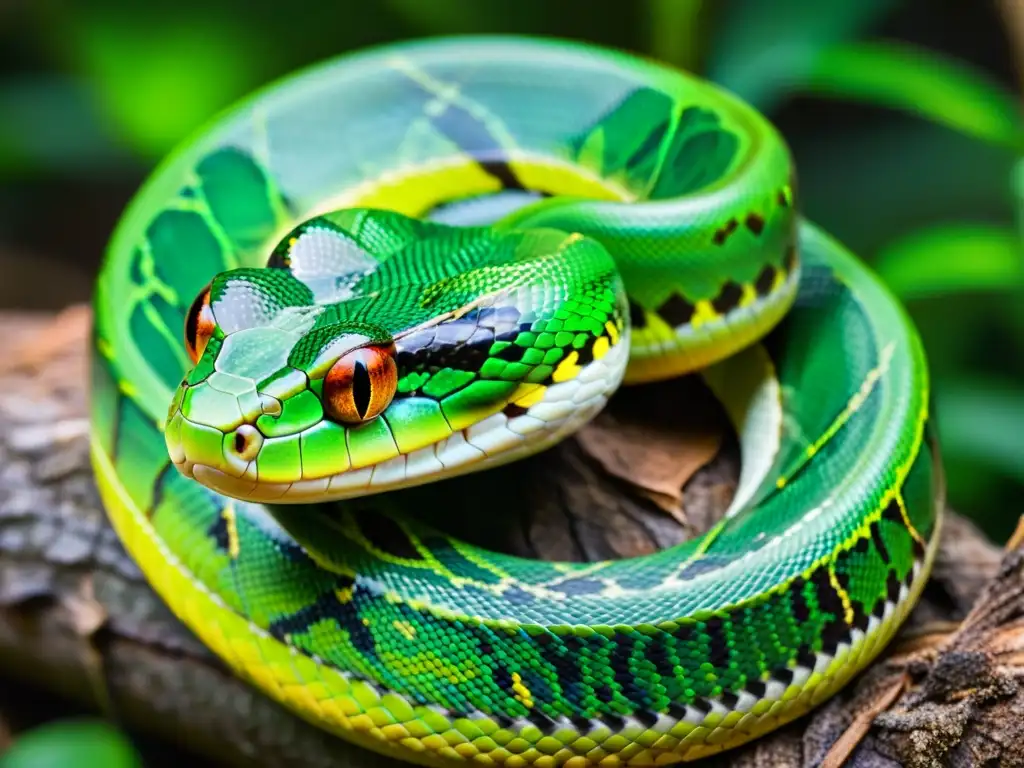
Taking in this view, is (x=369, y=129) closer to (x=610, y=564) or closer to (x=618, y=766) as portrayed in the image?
(x=610, y=564)

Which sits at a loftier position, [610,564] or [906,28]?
[610,564]


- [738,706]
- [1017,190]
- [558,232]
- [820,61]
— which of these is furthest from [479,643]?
[820,61]

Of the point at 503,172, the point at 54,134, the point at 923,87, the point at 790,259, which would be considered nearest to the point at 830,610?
the point at 790,259

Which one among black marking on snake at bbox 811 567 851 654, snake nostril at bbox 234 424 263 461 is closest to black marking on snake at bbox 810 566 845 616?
black marking on snake at bbox 811 567 851 654

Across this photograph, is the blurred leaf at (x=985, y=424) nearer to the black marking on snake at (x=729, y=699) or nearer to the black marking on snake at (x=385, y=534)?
the black marking on snake at (x=729, y=699)

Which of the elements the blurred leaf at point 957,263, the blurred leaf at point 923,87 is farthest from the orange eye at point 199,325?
the blurred leaf at point 923,87

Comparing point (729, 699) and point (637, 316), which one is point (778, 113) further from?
point (729, 699)
